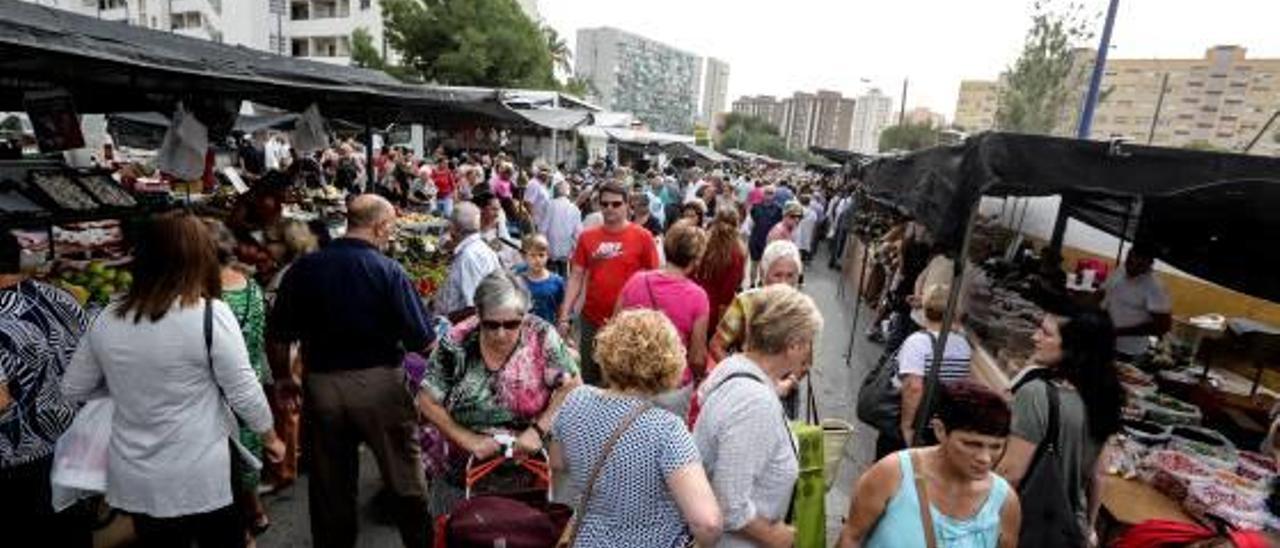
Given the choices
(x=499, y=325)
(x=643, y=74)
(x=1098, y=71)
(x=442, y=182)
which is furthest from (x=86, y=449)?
(x=643, y=74)

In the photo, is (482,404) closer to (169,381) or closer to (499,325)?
(499,325)

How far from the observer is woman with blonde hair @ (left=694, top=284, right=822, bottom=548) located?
2154mm

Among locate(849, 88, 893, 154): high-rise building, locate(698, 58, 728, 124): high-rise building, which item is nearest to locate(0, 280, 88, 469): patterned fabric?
locate(849, 88, 893, 154): high-rise building

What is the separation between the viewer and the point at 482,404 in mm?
2863

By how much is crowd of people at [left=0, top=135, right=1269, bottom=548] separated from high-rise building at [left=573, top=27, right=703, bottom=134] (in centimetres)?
12939

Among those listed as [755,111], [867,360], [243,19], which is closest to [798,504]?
[867,360]

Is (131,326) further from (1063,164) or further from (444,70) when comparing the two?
(444,70)

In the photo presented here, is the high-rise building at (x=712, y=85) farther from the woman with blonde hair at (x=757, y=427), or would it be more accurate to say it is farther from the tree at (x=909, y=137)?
the woman with blonde hair at (x=757, y=427)

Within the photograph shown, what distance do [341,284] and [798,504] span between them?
2.20 metres

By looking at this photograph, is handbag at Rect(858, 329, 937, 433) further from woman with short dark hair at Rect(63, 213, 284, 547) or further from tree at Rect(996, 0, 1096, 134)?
tree at Rect(996, 0, 1096, 134)

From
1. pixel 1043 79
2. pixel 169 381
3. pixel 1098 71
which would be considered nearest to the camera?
pixel 169 381

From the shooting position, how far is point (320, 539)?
346cm

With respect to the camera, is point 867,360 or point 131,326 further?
point 867,360

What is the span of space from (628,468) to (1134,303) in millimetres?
6534
